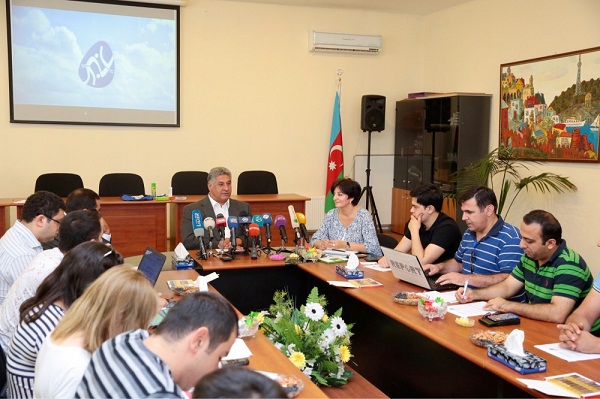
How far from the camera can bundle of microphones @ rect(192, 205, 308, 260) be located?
421cm

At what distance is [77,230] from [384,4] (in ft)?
21.3

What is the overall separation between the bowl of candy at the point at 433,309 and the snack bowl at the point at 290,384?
93 centimetres

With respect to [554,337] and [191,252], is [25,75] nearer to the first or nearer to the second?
[191,252]

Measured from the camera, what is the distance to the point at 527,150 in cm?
661

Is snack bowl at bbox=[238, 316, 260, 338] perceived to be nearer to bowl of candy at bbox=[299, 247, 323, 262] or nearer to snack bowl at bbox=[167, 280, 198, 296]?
snack bowl at bbox=[167, 280, 198, 296]

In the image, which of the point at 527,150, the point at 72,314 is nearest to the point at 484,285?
the point at 72,314

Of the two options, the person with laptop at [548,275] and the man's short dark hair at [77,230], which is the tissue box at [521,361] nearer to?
the person with laptop at [548,275]

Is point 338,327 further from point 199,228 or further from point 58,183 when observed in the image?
point 58,183

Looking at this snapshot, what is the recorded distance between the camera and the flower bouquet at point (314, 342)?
2385mm

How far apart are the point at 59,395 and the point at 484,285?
246 centimetres

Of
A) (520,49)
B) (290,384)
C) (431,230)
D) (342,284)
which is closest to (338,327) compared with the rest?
(290,384)

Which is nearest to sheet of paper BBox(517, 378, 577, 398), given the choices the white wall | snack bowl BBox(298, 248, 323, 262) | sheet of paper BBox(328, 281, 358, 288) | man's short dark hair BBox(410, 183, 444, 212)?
sheet of paper BBox(328, 281, 358, 288)

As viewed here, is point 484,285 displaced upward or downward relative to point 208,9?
downward

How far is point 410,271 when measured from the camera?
346 cm
